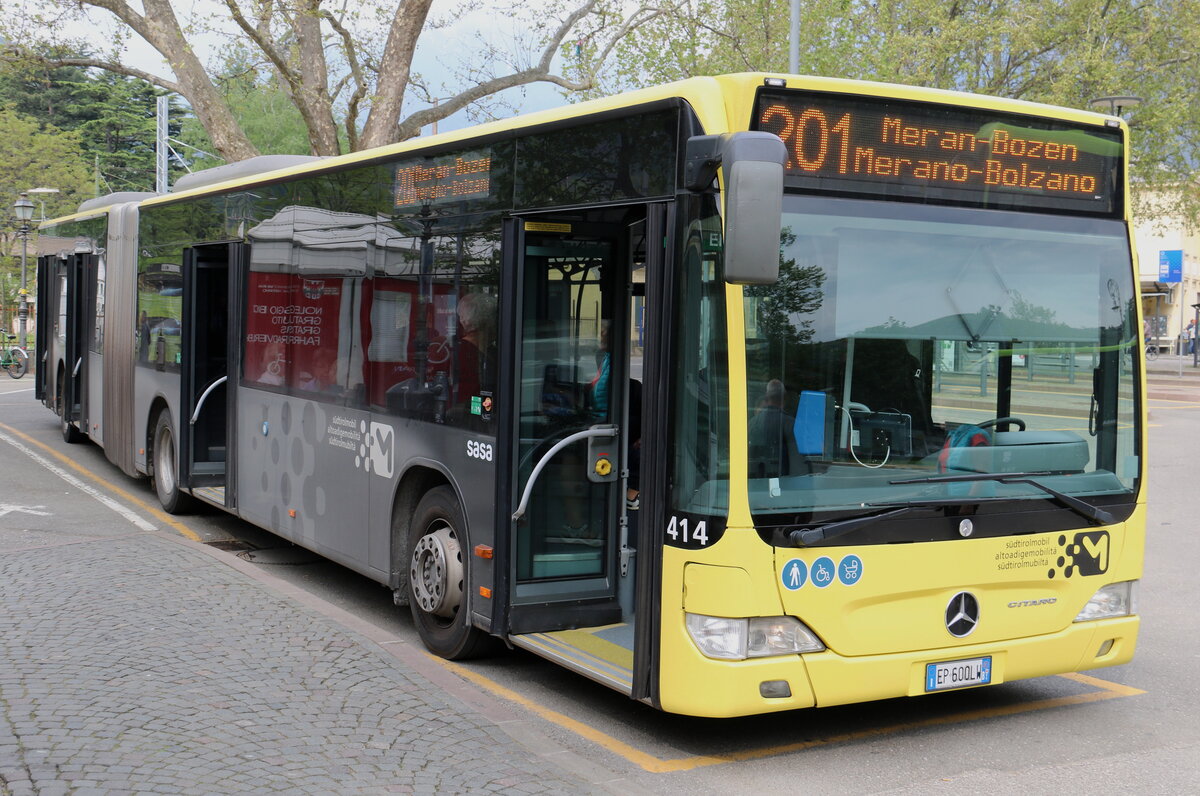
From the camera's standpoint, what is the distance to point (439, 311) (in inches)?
281

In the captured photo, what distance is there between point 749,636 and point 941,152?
2.30 m

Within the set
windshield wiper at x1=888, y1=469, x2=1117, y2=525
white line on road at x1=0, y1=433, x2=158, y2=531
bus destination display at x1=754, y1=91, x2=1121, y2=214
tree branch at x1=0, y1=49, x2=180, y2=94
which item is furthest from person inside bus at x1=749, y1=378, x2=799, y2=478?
tree branch at x1=0, y1=49, x2=180, y2=94

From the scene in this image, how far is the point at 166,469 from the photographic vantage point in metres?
12.4

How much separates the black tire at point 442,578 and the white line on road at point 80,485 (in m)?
4.84

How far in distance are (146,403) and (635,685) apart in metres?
8.94

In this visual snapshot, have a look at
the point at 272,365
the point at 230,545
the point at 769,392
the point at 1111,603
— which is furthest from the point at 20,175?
the point at 1111,603

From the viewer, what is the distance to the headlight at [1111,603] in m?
6.06

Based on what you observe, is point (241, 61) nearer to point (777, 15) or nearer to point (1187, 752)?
point (777, 15)

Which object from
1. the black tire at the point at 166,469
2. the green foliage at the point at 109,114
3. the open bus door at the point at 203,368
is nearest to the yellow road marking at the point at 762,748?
the open bus door at the point at 203,368

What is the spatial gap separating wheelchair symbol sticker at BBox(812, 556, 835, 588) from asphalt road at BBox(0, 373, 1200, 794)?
835mm

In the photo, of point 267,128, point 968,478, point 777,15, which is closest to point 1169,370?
point 777,15

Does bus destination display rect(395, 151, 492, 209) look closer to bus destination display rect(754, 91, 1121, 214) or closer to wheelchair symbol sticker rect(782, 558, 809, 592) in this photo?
bus destination display rect(754, 91, 1121, 214)

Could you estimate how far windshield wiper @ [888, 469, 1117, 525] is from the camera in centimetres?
556

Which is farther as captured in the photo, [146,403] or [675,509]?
[146,403]
